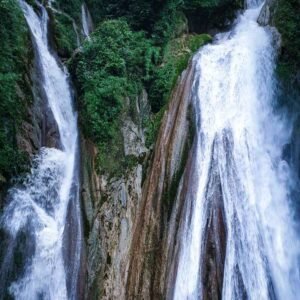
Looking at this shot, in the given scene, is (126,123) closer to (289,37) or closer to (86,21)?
(289,37)

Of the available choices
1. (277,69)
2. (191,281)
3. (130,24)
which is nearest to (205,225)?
(191,281)

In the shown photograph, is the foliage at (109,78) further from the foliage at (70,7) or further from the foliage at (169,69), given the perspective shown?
the foliage at (70,7)

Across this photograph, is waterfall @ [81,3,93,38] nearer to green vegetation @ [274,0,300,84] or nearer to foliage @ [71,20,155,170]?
foliage @ [71,20,155,170]

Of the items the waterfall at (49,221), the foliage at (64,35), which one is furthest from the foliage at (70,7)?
the waterfall at (49,221)

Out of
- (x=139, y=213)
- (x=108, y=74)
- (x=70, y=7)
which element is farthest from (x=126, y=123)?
(x=70, y=7)

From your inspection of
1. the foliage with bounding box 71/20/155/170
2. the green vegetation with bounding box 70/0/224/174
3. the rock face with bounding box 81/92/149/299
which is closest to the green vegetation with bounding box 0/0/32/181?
the foliage with bounding box 71/20/155/170
